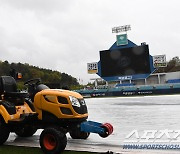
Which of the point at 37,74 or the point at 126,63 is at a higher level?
the point at 37,74

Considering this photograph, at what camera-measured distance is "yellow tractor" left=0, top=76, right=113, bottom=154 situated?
469cm

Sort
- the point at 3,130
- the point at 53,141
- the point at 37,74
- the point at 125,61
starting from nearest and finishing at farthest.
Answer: the point at 53,141 → the point at 3,130 → the point at 125,61 → the point at 37,74

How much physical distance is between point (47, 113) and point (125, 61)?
36452mm

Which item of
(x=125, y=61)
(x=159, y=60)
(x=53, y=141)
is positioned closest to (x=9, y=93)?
(x=53, y=141)

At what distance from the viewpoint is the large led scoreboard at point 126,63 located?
40.4m

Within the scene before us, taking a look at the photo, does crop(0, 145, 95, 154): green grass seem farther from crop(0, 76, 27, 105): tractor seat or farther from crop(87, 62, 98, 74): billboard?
crop(87, 62, 98, 74): billboard

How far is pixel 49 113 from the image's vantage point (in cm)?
495

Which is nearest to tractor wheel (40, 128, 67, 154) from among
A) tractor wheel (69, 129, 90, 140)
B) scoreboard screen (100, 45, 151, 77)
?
tractor wheel (69, 129, 90, 140)

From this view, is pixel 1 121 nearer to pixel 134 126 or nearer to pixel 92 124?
pixel 92 124

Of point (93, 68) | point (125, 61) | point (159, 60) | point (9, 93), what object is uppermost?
point (159, 60)

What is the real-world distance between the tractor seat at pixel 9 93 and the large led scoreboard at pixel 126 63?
35.7m

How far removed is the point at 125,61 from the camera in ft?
134

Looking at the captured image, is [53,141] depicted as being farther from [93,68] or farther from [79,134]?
[93,68]

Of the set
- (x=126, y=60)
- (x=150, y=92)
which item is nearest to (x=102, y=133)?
(x=150, y=92)
